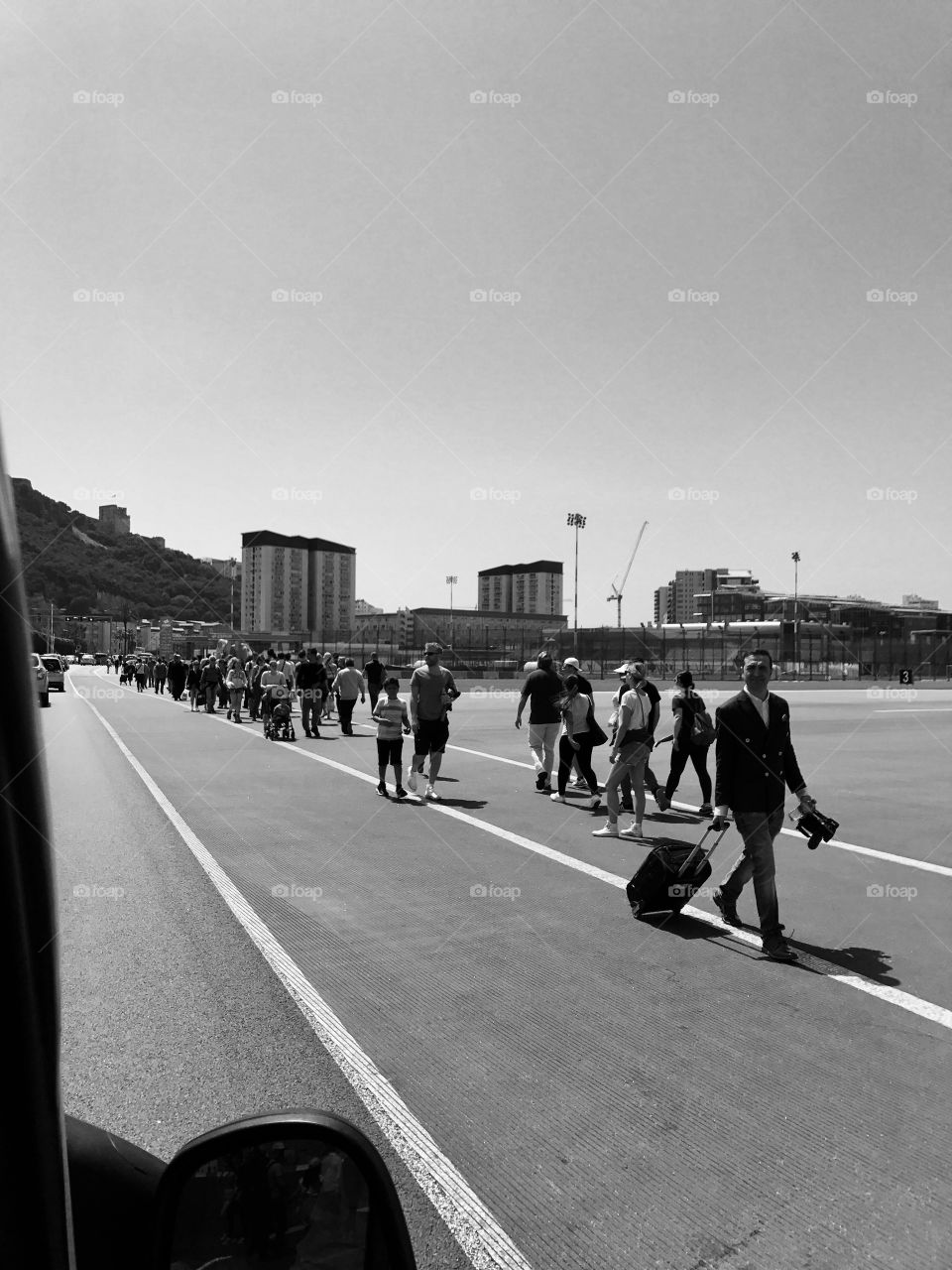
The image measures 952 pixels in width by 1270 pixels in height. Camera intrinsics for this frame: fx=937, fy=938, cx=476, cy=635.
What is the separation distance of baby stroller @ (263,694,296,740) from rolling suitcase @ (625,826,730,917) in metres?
15.2

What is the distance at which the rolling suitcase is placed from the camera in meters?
6.97

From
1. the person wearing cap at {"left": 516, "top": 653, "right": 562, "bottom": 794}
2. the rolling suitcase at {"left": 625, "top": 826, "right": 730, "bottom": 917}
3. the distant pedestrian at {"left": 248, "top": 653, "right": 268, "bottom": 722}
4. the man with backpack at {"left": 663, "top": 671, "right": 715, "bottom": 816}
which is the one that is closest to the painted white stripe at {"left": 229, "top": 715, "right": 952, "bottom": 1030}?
the rolling suitcase at {"left": 625, "top": 826, "right": 730, "bottom": 917}

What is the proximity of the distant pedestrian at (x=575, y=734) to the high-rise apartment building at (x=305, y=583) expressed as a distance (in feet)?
330

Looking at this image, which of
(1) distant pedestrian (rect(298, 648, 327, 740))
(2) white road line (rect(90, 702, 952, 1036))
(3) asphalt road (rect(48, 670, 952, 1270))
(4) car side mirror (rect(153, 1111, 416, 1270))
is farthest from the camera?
(1) distant pedestrian (rect(298, 648, 327, 740))

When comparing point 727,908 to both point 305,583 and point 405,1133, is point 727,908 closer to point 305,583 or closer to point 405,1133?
point 405,1133

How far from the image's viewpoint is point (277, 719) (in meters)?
21.4

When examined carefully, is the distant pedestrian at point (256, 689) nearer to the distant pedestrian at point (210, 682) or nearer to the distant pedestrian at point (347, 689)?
the distant pedestrian at point (210, 682)

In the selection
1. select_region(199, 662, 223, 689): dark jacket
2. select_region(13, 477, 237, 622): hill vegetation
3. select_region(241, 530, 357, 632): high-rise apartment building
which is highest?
select_region(241, 530, 357, 632): high-rise apartment building

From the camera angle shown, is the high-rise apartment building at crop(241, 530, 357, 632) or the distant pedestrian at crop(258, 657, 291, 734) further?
the high-rise apartment building at crop(241, 530, 357, 632)

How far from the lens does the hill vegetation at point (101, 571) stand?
118 cm

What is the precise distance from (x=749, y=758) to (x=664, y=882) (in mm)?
1125

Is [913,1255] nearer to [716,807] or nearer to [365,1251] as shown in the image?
[365,1251]

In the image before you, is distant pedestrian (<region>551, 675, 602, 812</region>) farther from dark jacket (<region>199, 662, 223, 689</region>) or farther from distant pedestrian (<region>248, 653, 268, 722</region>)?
dark jacket (<region>199, 662, 223, 689</region>)

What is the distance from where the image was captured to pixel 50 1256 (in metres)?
0.99
